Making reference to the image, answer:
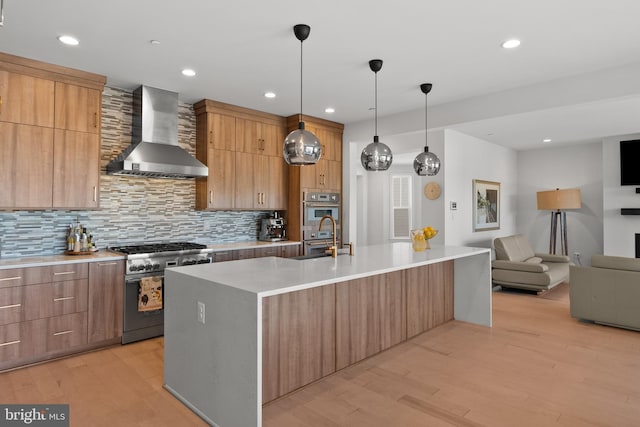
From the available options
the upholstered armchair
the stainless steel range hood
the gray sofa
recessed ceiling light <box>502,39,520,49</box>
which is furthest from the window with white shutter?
recessed ceiling light <box>502,39,520,49</box>

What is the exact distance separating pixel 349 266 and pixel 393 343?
119cm

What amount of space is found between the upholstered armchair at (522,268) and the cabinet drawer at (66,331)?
222 inches

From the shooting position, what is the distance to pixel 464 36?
9.83 feet

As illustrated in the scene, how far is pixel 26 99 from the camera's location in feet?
11.3

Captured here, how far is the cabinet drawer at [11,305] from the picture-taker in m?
3.10

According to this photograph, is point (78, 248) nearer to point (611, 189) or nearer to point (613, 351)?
point (613, 351)

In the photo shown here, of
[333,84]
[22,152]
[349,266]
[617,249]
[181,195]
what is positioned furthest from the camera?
[617,249]

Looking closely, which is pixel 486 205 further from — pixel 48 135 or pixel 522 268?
pixel 48 135

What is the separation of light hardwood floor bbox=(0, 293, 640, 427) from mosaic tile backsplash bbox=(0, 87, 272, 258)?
123cm

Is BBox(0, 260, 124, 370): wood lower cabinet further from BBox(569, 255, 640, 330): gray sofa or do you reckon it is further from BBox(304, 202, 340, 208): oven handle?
BBox(569, 255, 640, 330): gray sofa

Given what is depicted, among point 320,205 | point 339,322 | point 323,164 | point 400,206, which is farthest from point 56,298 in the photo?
point 400,206

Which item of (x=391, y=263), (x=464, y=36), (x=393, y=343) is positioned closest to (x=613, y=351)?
(x=393, y=343)

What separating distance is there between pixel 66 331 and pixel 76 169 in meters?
1.50

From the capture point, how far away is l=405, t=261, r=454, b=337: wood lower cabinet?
386 cm
